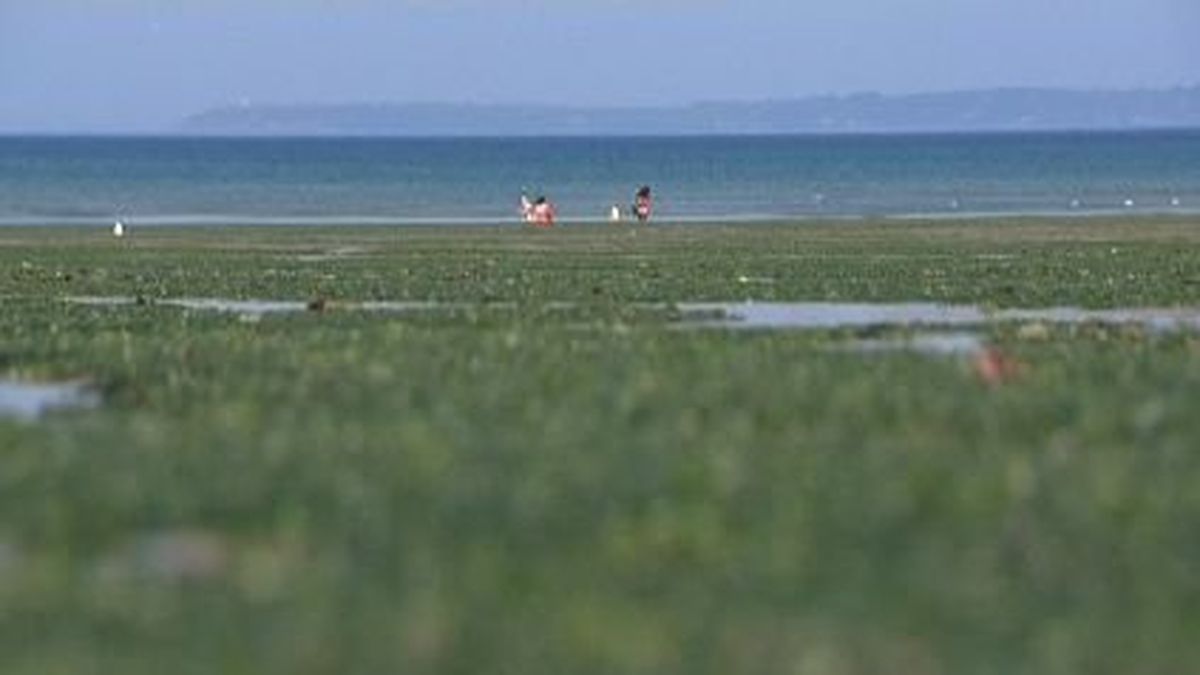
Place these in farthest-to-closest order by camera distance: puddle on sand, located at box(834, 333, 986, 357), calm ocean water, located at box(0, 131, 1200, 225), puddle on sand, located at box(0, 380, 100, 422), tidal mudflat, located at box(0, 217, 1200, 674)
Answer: calm ocean water, located at box(0, 131, 1200, 225)
puddle on sand, located at box(834, 333, 986, 357)
puddle on sand, located at box(0, 380, 100, 422)
tidal mudflat, located at box(0, 217, 1200, 674)

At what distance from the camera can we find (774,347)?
1409 inches

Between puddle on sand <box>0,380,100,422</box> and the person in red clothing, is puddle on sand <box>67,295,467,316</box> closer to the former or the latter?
puddle on sand <box>0,380,100,422</box>

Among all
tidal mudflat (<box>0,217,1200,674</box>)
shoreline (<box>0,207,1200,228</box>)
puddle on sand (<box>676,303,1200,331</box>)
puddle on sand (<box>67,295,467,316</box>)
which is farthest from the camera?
shoreline (<box>0,207,1200,228</box>)

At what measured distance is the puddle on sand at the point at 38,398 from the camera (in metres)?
29.3

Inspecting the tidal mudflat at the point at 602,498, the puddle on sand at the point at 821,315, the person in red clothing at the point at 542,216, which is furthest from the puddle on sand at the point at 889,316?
the person in red clothing at the point at 542,216

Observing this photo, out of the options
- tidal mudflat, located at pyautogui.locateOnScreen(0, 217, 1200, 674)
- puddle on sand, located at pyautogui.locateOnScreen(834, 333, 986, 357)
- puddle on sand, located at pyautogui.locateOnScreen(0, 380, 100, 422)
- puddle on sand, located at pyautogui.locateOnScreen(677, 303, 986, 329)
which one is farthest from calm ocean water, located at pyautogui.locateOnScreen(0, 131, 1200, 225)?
puddle on sand, located at pyautogui.locateOnScreen(0, 380, 100, 422)

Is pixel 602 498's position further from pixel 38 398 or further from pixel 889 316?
pixel 889 316

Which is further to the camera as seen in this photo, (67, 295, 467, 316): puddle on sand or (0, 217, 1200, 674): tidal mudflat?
(67, 295, 467, 316): puddle on sand

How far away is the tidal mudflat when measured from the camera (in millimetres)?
16828

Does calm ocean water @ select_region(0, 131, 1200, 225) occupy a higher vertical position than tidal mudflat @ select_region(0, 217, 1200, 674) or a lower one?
lower

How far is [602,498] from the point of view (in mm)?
21359

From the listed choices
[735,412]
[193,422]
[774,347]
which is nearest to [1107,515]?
[735,412]

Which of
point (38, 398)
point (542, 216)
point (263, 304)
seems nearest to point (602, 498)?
point (38, 398)

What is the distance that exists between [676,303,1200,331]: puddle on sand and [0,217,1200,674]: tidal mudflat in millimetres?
642
